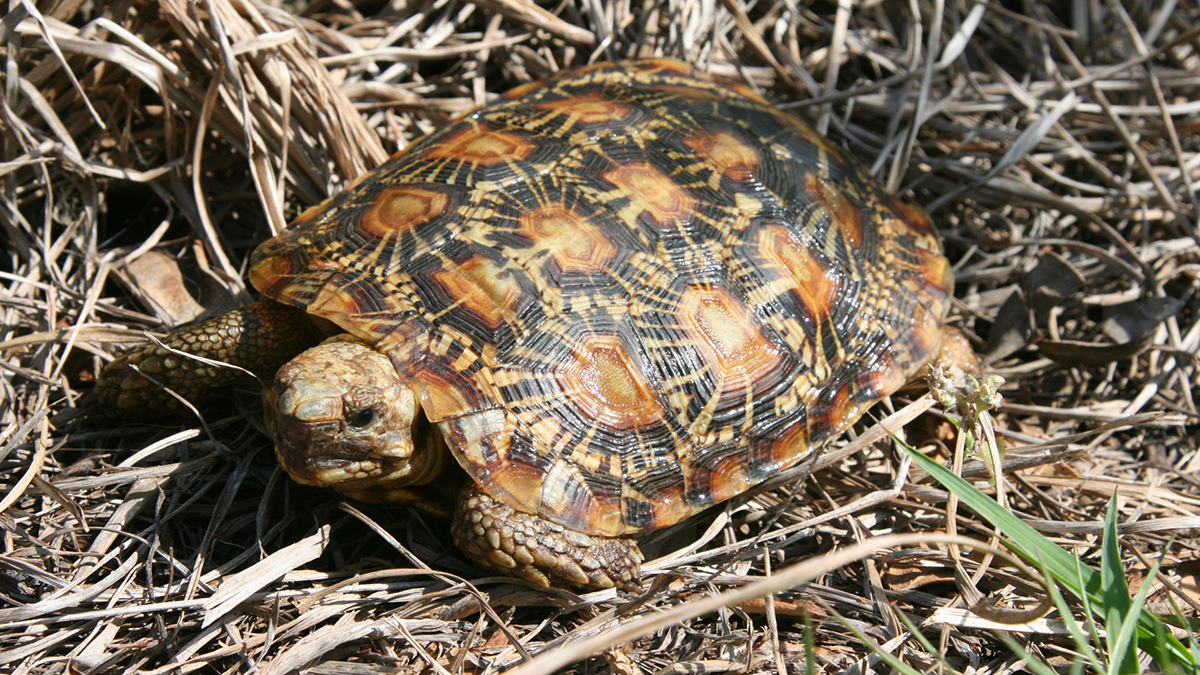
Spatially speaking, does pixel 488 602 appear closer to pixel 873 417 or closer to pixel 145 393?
pixel 145 393

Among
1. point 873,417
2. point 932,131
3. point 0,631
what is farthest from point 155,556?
point 932,131

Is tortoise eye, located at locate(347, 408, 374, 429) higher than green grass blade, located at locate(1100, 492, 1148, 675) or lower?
higher

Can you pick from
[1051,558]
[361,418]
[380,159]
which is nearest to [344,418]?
[361,418]

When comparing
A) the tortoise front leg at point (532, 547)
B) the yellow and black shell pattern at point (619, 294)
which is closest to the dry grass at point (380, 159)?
the tortoise front leg at point (532, 547)

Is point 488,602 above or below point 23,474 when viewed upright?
below

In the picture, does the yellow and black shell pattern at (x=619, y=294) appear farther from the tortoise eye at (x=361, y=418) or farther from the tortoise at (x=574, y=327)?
the tortoise eye at (x=361, y=418)

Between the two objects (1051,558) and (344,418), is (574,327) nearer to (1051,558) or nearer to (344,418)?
(344,418)

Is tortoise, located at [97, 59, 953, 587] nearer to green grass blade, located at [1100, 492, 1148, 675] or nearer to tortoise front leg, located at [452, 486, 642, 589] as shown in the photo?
tortoise front leg, located at [452, 486, 642, 589]

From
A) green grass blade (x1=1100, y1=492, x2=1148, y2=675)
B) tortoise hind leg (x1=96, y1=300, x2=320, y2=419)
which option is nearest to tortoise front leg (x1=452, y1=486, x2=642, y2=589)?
tortoise hind leg (x1=96, y1=300, x2=320, y2=419)
